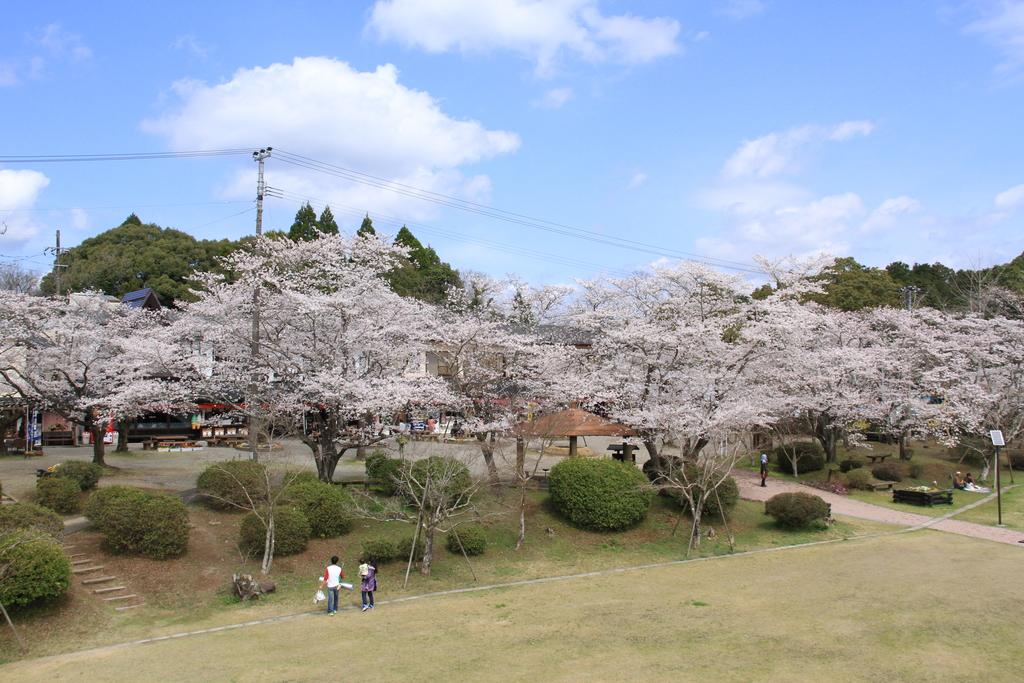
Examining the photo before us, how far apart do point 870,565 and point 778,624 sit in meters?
5.95

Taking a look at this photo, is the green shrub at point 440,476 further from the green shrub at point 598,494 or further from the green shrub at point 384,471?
the green shrub at point 598,494

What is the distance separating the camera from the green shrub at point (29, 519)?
563 inches

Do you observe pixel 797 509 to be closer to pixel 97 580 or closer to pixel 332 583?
pixel 332 583

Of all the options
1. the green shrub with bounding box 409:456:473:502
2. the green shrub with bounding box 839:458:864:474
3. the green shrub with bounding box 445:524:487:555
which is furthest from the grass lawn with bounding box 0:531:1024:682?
the green shrub with bounding box 839:458:864:474

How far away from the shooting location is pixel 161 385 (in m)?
21.8

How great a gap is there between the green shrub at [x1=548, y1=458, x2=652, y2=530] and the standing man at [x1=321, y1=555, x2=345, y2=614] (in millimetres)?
7861

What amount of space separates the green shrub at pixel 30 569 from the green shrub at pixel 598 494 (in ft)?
39.8

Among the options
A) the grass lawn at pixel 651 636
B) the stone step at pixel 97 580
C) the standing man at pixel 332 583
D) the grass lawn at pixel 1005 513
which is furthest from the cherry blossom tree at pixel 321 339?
the grass lawn at pixel 1005 513

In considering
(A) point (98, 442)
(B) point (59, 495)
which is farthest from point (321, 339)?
(A) point (98, 442)

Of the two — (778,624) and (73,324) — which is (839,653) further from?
(73,324)

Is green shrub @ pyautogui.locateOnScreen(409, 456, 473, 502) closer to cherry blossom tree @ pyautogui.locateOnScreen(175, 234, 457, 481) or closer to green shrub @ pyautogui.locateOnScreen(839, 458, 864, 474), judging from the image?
cherry blossom tree @ pyautogui.locateOnScreen(175, 234, 457, 481)

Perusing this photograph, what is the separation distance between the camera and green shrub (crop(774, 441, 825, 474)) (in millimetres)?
30734

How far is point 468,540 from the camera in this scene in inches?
692

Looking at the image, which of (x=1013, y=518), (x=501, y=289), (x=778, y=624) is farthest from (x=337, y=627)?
(x=1013, y=518)
